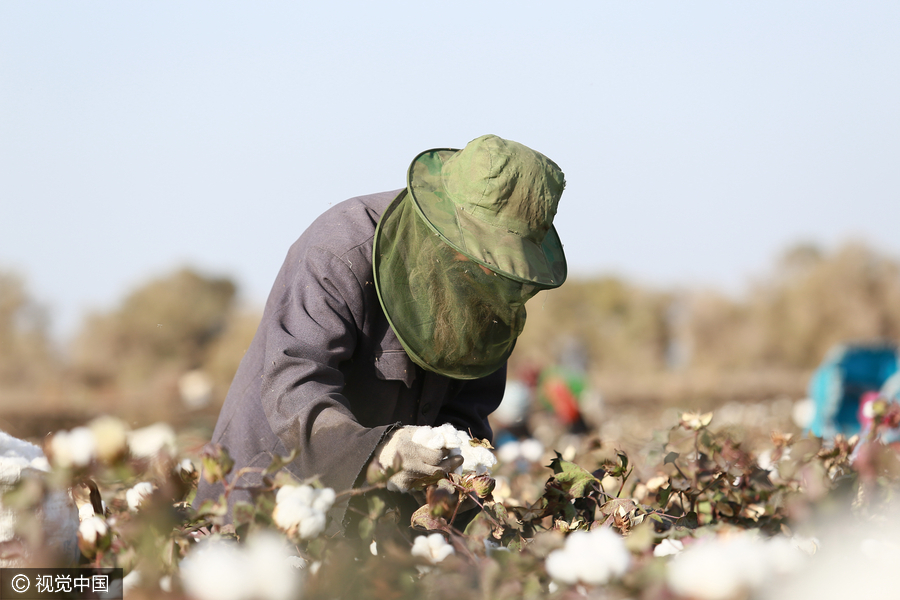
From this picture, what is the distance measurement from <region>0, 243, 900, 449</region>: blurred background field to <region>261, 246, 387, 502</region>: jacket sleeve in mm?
9600

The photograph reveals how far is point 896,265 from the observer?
2098 cm

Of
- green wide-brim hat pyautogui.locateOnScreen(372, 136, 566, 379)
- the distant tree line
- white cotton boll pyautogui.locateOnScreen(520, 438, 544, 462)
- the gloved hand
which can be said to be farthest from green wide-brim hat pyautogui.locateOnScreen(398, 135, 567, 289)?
the distant tree line

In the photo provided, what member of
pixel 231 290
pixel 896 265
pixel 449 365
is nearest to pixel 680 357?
pixel 896 265

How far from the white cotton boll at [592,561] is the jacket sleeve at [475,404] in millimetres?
1284

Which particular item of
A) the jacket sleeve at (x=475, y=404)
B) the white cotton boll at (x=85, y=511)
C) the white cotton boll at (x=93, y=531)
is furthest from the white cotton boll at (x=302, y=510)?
the jacket sleeve at (x=475, y=404)

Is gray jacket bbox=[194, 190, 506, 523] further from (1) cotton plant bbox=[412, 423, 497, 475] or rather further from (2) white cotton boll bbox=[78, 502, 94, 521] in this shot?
(2) white cotton boll bbox=[78, 502, 94, 521]

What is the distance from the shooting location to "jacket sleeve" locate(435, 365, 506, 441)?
2.36 meters

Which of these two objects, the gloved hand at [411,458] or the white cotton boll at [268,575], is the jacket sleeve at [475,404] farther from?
the white cotton boll at [268,575]

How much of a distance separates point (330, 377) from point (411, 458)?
0.39 meters

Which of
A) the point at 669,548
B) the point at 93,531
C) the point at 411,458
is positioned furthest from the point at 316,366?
the point at 669,548

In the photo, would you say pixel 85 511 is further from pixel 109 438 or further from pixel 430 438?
pixel 430 438

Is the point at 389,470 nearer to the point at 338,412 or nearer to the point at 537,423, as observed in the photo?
the point at 338,412

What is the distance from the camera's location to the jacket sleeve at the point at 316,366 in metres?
1.66

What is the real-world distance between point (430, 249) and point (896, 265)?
22.6 metres
